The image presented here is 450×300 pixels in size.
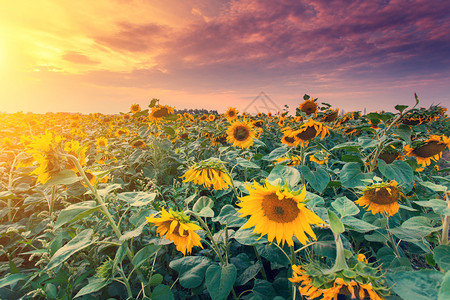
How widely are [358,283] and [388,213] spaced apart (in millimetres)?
928

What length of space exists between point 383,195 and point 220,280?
1.16 meters

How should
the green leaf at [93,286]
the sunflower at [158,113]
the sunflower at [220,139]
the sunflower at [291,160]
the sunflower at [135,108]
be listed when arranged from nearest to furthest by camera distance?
the green leaf at [93,286]
the sunflower at [291,160]
the sunflower at [158,113]
the sunflower at [220,139]
the sunflower at [135,108]

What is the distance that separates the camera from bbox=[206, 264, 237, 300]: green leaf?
114 cm

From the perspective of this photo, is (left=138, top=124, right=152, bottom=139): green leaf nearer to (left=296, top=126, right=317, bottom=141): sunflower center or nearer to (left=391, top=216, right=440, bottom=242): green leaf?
(left=296, top=126, right=317, bottom=141): sunflower center

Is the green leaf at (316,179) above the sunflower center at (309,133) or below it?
below

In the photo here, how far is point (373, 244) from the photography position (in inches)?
72.8

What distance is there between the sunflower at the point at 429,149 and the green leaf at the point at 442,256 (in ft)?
5.45

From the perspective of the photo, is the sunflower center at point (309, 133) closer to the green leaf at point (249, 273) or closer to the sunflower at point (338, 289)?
the green leaf at point (249, 273)

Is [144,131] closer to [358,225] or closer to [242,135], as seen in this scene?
[242,135]

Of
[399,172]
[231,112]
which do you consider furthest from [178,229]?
[231,112]

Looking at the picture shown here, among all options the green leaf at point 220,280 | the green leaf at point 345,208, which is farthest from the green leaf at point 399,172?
the green leaf at point 220,280

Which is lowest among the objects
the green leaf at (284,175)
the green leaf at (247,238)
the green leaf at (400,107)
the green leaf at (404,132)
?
the green leaf at (247,238)

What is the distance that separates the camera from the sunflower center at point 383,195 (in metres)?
1.31

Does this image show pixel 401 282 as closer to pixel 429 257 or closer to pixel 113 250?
pixel 429 257
